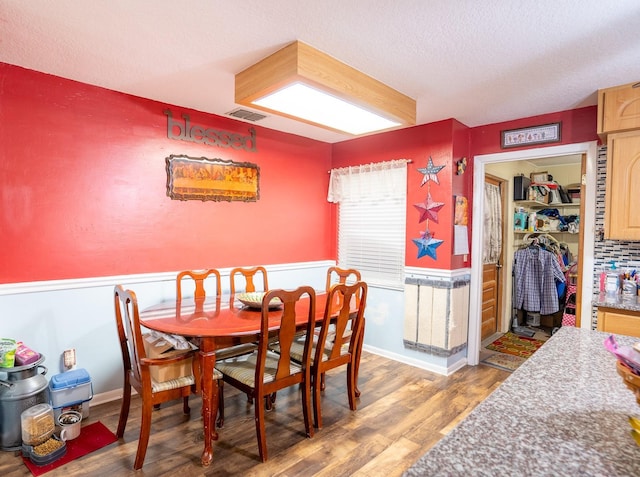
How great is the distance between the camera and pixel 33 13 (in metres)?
1.78

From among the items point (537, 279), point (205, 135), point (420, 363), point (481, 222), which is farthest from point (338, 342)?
point (537, 279)

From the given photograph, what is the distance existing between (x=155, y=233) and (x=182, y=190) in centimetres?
43

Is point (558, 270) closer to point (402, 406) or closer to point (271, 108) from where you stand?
point (402, 406)

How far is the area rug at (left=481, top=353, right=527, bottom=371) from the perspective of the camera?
11.8 feet

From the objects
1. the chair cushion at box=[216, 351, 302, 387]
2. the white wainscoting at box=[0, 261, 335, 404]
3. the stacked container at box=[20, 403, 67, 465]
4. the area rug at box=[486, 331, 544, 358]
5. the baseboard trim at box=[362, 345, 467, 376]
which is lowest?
the area rug at box=[486, 331, 544, 358]

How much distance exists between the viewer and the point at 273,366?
7.63 feet

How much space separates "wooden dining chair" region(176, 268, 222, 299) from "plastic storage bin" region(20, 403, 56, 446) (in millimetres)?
1075

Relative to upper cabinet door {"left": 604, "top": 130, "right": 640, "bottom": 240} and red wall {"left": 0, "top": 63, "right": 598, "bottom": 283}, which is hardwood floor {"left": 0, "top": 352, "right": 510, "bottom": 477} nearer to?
red wall {"left": 0, "top": 63, "right": 598, "bottom": 283}

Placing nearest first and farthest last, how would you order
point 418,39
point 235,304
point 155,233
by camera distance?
point 418,39, point 235,304, point 155,233

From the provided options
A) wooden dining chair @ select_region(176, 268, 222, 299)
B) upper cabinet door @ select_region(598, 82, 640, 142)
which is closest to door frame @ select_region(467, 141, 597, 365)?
upper cabinet door @ select_region(598, 82, 640, 142)

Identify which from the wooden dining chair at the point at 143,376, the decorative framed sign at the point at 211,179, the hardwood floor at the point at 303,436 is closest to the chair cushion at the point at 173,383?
the wooden dining chair at the point at 143,376

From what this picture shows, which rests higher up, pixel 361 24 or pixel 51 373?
pixel 361 24

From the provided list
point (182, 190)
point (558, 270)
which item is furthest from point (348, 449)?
point (558, 270)

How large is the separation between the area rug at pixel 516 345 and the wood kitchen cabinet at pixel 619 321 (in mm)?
1506
